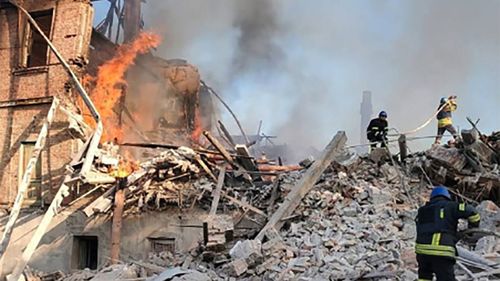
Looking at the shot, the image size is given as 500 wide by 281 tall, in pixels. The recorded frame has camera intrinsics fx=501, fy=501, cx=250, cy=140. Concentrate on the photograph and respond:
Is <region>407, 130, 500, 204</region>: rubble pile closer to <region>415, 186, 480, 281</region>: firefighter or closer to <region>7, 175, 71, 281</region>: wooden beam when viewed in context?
<region>415, 186, 480, 281</region>: firefighter

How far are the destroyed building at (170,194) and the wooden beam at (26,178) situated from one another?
60 millimetres

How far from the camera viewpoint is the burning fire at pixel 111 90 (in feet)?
49.1

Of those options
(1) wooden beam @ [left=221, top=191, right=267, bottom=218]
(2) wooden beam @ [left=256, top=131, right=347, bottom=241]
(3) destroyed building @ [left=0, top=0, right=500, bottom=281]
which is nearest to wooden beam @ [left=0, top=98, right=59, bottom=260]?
(3) destroyed building @ [left=0, top=0, right=500, bottom=281]

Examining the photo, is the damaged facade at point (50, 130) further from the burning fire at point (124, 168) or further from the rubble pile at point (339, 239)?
the rubble pile at point (339, 239)

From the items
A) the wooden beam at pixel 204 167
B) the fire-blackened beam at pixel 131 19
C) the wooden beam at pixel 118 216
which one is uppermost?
the fire-blackened beam at pixel 131 19

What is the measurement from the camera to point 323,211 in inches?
399

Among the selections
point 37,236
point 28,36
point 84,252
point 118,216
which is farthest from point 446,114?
point 28,36

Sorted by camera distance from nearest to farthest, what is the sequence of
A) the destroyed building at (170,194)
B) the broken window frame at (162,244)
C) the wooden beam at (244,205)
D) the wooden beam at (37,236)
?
the destroyed building at (170,194)
the wooden beam at (37,236)
the wooden beam at (244,205)
the broken window frame at (162,244)

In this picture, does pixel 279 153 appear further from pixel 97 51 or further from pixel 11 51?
pixel 11 51

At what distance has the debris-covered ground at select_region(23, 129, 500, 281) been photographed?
7742 millimetres

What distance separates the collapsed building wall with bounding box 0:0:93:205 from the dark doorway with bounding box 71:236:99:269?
1.52 metres

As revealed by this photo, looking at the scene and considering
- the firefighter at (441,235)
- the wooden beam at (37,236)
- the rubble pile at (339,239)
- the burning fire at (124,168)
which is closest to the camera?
the firefighter at (441,235)

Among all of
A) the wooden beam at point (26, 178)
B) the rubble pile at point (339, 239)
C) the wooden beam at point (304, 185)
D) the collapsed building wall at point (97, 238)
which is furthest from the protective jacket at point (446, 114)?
the wooden beam at point (26, 178)

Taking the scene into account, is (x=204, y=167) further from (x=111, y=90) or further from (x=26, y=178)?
(x=111, y=90)
